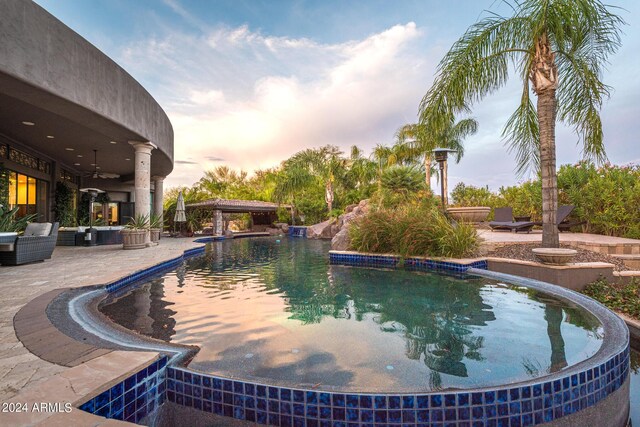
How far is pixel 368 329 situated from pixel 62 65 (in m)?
8.09

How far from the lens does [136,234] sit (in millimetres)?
10820

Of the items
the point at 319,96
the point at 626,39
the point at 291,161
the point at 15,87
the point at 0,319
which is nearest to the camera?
the point at 0,319

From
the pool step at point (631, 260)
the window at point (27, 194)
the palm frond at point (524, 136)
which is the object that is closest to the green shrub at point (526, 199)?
the palm frond at point (524, 136)

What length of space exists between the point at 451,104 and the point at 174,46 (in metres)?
12.6

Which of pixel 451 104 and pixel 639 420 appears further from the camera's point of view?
pixel 451 104

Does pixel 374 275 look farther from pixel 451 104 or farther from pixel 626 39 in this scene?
pixel 626 39

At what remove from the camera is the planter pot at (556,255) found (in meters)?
5.36

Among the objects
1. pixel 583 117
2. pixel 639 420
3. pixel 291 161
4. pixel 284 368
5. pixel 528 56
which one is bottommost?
pixel 639 420

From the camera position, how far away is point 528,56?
6.55m

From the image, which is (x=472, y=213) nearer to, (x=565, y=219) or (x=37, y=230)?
(x=565, y=219)

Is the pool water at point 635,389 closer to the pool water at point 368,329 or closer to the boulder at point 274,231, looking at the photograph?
the pool water at point 368,329

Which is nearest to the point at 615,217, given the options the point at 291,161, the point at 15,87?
the point at 15,87

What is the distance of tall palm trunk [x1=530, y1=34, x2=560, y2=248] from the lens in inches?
245

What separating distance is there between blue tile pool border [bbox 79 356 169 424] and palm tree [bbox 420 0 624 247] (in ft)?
22.7
